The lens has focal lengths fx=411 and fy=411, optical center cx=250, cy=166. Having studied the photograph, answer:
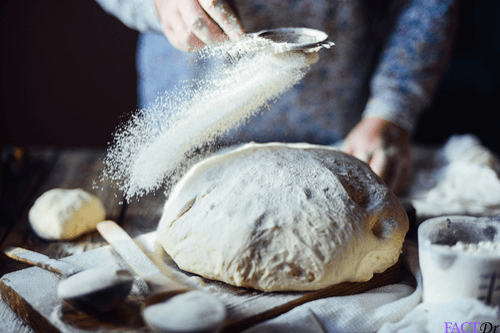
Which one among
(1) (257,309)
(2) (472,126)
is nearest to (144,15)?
(1) (257,309)

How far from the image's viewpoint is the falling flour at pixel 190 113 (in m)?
1.03

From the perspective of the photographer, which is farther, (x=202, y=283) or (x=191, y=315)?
(x=202, y=283)

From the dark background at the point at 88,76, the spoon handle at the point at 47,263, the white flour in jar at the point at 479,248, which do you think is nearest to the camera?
the white flour in jar at the point at 479,248

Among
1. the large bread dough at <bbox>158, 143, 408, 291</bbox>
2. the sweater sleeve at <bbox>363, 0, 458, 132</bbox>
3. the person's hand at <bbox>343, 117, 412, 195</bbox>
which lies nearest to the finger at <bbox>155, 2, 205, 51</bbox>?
the large bread dough at <bbox>158, 143, 408, 291</bbox>

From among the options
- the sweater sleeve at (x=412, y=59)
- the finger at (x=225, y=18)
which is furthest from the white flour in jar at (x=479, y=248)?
the sweater sleeve at (x=412, y=59)

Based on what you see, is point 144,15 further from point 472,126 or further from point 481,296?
point 472,126

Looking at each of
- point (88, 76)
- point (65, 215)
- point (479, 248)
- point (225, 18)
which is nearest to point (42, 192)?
point (65, 215)

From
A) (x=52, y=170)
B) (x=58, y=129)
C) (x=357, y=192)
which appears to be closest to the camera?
(x=357, y=192)

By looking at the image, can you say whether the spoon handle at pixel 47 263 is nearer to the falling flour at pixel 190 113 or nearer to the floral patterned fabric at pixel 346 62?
the falling flour at pixel 190 113

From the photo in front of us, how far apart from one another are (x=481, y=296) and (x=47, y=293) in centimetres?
82

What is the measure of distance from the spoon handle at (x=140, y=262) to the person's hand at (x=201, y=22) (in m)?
0.52

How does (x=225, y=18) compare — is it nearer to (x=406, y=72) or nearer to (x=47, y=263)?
(x=47, y=263)

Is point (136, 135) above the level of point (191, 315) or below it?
above

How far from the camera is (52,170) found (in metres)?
1.72
